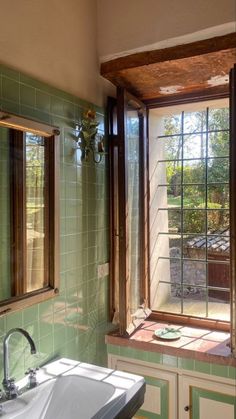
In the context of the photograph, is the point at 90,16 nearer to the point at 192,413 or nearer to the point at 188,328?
the point at 188,328

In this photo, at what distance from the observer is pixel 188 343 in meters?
1.82

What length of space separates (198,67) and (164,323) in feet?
4.76

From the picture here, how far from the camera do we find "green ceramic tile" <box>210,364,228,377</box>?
1670 millimetres

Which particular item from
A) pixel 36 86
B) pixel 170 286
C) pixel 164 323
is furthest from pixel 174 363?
pixel 36 86

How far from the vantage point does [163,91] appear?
204 cm

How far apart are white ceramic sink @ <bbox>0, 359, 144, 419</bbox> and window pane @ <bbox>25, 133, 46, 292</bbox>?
0.37 metres

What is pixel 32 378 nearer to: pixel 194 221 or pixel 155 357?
pixel 155 357

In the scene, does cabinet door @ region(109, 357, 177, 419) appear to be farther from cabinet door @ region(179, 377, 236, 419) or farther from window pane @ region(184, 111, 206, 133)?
window pane @ region(184, 111, 206, 133)

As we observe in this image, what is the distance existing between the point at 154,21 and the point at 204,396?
185cm

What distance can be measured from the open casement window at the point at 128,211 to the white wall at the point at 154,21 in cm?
26

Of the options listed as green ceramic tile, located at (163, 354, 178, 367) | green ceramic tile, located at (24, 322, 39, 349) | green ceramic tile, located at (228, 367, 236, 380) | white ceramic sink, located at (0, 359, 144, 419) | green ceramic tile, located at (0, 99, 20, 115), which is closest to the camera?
white ceramic sink, located at (0, 359, 144, 419)

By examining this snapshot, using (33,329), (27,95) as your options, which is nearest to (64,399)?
(33,329)

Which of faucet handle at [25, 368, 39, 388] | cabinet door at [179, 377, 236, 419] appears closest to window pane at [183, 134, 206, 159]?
cabinet door at [179, 377, 236, 419]

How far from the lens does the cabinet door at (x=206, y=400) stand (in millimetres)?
1679
